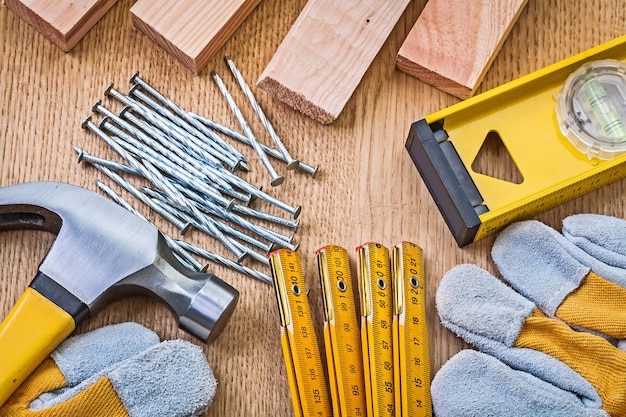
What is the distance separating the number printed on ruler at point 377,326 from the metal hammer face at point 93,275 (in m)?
0.20

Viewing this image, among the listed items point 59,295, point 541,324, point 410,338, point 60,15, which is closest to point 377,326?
point 410,338

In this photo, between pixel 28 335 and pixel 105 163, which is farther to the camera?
pixel 105 163

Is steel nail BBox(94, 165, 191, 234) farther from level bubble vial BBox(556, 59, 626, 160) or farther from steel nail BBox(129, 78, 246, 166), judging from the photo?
level bubble vial BBox(556, 59, 626, 160)

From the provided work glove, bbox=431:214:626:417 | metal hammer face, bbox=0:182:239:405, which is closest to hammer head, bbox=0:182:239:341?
metal hammer face, bbox=0:182:239:405

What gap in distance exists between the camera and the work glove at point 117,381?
1.22 metres

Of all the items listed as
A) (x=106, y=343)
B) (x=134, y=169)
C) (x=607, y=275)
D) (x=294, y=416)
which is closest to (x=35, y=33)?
(x=134, y=169)

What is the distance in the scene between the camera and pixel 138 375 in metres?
1.24

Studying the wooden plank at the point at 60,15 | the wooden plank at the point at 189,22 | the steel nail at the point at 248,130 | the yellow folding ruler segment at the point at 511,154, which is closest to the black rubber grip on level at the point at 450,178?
the yellow folding ruler segment at the point at 511,154

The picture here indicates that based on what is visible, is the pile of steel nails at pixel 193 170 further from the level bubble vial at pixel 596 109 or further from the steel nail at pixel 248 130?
the level bubble vial at pixel 596 109

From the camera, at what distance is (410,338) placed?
128 centimetres

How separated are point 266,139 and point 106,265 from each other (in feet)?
1.10

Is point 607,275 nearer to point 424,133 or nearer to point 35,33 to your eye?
point 424,133

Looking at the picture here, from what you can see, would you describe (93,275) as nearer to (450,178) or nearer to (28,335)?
(28,335)

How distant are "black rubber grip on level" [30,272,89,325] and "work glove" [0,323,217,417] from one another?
58 millimetres
